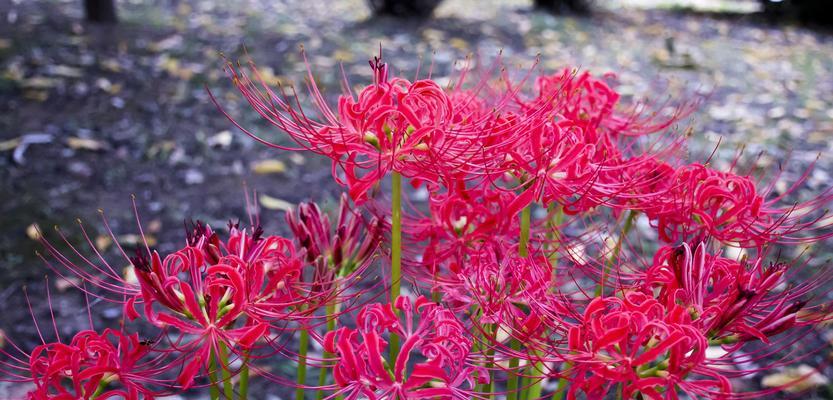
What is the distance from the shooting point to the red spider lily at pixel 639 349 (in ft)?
Answer: 2.51

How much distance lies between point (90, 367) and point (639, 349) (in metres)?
0.68

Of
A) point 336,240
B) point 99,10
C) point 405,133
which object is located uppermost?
point 405,133

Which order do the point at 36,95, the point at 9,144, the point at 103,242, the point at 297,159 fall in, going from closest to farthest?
the point at 103,242 < the point at 9,144 < the point at 297,159 < the point at 36,95

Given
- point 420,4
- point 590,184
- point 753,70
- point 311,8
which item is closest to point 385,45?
point 420,4

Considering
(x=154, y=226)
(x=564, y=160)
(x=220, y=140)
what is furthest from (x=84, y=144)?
(x=564, y=160)

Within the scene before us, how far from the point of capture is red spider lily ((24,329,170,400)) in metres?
0.89

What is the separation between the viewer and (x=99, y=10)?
4.95 m

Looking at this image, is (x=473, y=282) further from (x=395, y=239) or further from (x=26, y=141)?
(x=26, y=141)

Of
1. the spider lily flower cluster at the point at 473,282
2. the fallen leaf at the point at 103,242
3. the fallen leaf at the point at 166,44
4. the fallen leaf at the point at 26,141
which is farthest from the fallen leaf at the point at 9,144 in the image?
the spider lily flower cluster at the point at 473,282

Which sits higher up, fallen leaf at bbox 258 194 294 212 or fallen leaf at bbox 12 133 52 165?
fallen leaf at bbox 12 133 52 165

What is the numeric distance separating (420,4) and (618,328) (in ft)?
18.0

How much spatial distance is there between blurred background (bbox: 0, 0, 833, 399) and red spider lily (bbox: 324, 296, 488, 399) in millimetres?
865

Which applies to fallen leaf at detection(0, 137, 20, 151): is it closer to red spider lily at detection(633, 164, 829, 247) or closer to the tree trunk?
the tree trunk

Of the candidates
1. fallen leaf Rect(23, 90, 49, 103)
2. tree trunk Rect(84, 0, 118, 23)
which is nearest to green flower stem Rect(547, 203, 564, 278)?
fallen leaf Rect(23, 90, 49, 103)
